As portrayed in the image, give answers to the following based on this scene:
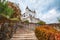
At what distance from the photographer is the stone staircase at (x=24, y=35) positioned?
6.64 metres

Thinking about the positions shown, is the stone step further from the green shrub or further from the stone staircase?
the green shrub

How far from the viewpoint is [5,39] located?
6398mm

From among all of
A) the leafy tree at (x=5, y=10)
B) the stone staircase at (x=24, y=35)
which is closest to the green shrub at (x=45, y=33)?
the stone staircase at (x=24, y=35)

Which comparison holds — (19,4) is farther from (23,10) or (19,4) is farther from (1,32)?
(1,32)

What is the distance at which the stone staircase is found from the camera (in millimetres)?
6641

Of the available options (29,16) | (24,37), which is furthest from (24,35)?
(29,16)

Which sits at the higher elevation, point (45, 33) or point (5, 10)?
point (5, 10)

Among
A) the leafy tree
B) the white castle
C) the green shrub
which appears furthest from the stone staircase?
the leafy tree

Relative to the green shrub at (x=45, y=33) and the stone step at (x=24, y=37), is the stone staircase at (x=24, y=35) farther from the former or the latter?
the green shrub at (x=45, y=33)

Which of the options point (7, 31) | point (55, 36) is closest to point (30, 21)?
point (7, 31)

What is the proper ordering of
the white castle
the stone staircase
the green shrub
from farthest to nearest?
1. the stone staircase
2. the white castle
3. the green shrub

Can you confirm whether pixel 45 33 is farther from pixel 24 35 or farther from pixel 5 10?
pixel 5 10

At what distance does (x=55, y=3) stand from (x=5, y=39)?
1615 millimetres

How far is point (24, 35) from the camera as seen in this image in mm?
6785
